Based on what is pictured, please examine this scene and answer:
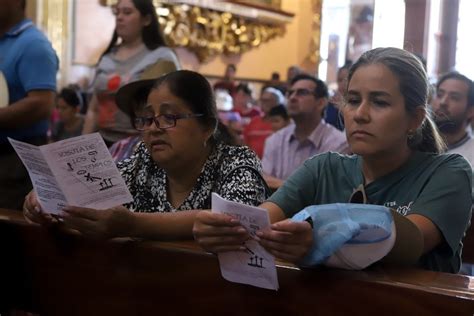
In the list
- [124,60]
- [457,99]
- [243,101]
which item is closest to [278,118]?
[457,99]

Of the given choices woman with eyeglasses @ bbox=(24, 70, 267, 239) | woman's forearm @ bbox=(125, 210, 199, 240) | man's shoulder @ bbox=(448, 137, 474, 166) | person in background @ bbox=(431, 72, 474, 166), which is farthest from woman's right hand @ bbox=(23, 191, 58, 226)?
person in background @ bbox=(431, 72, 474, 166)

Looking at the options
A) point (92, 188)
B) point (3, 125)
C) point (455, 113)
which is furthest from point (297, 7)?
point (92, 188)

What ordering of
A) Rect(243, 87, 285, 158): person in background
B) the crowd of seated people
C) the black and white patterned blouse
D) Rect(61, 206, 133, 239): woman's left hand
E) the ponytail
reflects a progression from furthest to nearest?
Rect(243, 87, 285, 158): person in background
the black and white patterned blouse
the ponytail
Rect(61, 206, 133, 239): woman's left hand
the crowd of seated people

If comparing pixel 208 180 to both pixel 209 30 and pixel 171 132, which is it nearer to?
pixel 171 132

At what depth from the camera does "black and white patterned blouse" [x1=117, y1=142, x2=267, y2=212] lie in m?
2.03

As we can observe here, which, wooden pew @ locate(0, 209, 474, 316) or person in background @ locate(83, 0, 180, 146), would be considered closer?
wooden pew @ locate(0, 209, 474, 316)

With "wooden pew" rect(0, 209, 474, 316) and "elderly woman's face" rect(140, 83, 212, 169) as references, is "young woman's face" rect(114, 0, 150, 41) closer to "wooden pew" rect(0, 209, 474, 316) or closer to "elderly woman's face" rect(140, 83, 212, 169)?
"elderly woman's face" rect(140, 83, 212, 169)

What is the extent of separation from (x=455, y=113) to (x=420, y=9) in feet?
18.5

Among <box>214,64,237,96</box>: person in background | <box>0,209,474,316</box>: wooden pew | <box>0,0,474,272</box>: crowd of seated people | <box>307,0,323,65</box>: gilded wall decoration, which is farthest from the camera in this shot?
<box>307,0,323,65</box>: gilded wall decoration

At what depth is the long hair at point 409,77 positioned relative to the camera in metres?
1.76

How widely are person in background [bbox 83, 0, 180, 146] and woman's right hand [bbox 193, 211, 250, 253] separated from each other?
6.08 ft

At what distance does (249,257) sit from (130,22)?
223 cm

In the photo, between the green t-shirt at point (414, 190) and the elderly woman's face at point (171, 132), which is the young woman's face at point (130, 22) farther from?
the green t-shirt at point (414, 190)

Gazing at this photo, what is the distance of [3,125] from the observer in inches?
108
